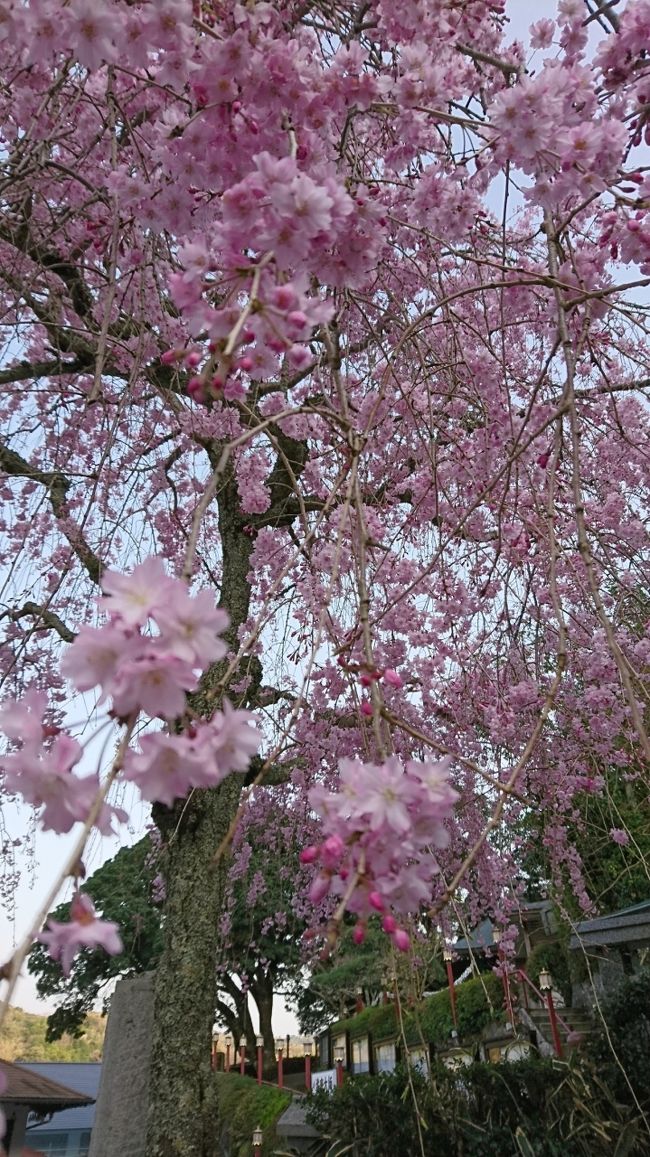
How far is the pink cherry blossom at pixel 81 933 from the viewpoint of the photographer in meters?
0.66

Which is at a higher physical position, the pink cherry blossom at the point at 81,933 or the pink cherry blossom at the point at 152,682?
the pink cherry blossom at the point at 152,682

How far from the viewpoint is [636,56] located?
172cm

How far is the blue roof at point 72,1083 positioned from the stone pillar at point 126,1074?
49.5 ft

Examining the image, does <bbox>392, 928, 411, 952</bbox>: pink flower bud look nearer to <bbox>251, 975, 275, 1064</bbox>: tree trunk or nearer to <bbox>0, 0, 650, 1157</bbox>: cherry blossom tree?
<bbox>0, 0, 650, 1157</bbox>: cherry blossom tree

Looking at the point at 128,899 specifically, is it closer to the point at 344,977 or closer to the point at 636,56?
the point at 344,977

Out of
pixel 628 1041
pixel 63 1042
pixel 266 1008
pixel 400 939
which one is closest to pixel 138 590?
pixel 400 939

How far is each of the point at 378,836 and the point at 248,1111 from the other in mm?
9520

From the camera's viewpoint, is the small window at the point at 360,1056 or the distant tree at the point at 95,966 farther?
the distant tree at the point at 95,966

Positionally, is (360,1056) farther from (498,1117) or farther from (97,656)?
(97,656)

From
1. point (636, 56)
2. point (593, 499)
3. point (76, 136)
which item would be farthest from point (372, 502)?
point (636, 56)

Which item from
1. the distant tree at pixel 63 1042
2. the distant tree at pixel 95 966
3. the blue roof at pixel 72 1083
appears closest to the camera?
the distant tree at pixel 95 966

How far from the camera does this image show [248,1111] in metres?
8.33

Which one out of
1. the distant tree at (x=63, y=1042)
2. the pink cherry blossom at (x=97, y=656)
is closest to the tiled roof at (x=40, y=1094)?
the distant tree at (x=63, y=1042)

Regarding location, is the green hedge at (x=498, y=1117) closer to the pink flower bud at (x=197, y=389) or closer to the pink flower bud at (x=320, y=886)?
the pink flower bud at (x=320, y=886)
